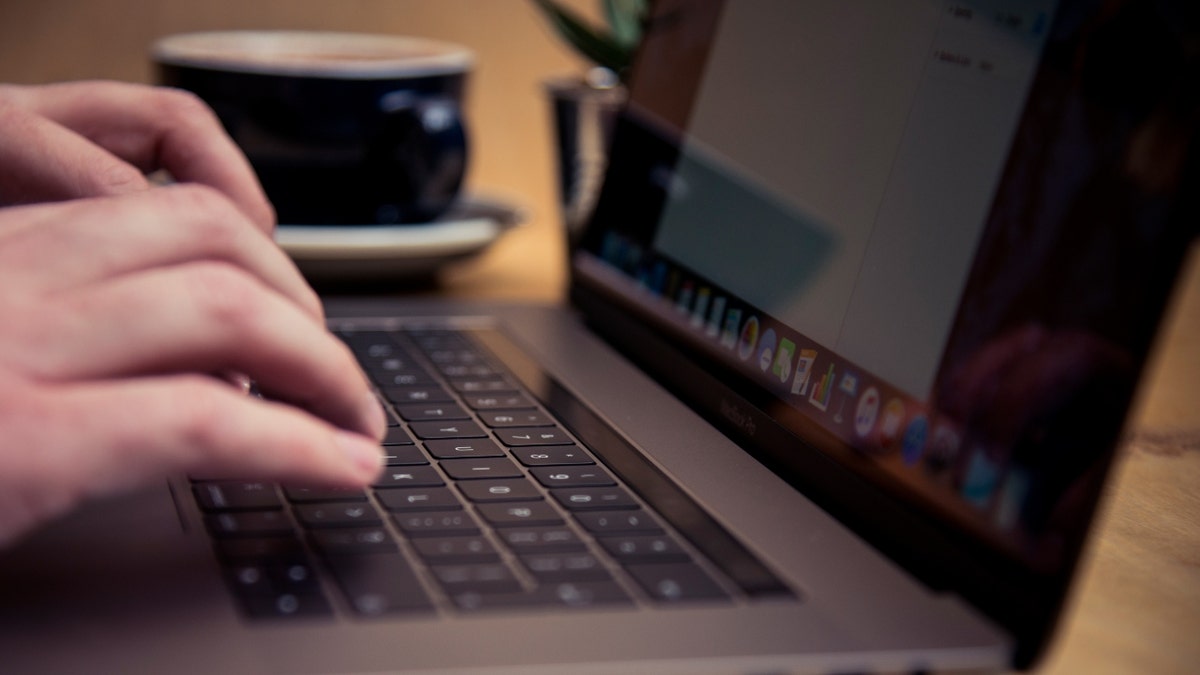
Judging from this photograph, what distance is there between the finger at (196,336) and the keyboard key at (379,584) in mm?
47

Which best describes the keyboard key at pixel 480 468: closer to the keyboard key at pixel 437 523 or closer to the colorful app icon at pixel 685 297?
the keyboard key at pixel 437 523

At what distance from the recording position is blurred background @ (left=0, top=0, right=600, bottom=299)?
2.90ft

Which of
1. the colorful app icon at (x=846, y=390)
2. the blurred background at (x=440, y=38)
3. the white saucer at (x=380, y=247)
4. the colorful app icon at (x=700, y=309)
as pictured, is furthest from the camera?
the blurred background at (x=440, y=38)

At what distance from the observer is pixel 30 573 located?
0.30 meters

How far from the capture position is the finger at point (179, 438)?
0.92 ft

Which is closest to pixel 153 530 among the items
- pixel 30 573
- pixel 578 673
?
pixel 30 573

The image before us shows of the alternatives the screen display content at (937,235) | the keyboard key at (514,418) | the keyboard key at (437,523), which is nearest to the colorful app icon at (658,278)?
the screen display content at (937,235)

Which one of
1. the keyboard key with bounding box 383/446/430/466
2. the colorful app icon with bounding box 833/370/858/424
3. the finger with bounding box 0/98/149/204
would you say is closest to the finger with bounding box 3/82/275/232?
the finger with bounding box 0/98/149/204

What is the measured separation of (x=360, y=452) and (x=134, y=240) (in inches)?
3.3

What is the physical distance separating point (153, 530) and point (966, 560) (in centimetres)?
23

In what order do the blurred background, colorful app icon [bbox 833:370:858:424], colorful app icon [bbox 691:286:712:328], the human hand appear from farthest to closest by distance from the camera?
the blurred background → colorful app icon [bbox 691:286:712:328] → colorful app icon [bbox 833:370:858:424] → the human hand

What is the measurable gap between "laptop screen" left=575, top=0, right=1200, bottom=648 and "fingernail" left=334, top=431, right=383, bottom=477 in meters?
0.14

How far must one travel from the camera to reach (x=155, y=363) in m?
0.30

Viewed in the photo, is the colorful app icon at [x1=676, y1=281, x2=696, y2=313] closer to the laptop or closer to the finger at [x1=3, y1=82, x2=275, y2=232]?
the laptop
